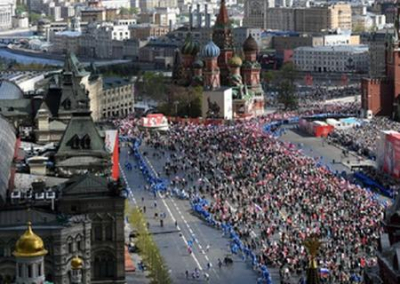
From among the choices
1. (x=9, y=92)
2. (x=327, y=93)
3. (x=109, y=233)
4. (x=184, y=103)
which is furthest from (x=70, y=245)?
(x=327, y=93)

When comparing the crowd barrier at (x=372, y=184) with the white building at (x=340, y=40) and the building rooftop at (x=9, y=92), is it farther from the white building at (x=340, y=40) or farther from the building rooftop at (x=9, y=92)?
the white building at (x=340, y=40)

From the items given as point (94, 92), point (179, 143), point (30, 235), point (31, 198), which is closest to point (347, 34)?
point (94, 92)

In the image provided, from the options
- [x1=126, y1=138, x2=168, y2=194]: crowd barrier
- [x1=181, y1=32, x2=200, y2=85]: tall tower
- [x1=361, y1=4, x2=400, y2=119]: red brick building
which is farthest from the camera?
[x1=181, y1=32, x2=200, y2=85]: tall tower

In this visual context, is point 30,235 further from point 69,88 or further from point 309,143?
point 309,143

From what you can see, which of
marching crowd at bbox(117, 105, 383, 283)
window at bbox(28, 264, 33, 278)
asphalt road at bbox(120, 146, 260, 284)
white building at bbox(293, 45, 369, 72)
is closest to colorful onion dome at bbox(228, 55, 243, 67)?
marching crowd at bbox(117, 105, 383, 283)

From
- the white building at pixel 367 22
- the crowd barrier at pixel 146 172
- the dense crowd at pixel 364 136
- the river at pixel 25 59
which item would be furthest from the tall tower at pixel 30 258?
the white building at pixel 367 22

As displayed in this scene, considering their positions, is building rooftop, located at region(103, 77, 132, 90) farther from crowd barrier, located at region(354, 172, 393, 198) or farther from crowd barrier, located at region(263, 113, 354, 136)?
crowd barrier, located at region(354, 172, 393, 198)

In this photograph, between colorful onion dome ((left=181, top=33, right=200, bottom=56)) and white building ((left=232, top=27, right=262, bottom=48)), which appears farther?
white building ((left=232, top=27, right=262, bottom=48))
